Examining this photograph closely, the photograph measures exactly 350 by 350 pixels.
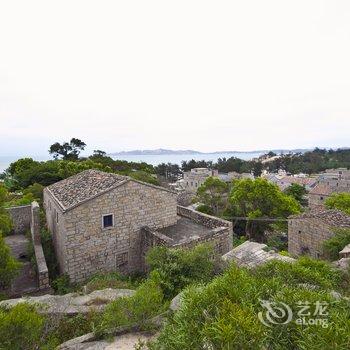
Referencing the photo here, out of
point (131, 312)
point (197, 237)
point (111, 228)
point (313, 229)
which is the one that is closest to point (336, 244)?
point (313, 229)

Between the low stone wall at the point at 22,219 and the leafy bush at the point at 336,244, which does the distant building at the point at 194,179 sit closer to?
the low stone wall at the point at 22,219

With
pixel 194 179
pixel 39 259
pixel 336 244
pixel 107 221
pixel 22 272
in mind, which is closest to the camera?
pixel 107 221

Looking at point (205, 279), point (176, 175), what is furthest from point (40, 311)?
point (176, 175)

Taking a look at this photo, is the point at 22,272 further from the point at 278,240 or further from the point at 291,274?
the point at 278,240

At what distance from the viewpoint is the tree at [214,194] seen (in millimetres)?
38312

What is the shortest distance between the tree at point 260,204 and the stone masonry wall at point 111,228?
16.8 metres

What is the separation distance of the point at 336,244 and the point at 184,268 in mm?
10694

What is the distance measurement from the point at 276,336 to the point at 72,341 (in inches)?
189

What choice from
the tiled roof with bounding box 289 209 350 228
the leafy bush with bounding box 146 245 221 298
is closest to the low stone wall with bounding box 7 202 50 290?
the leafy bush with bounding box 146 245 221 298

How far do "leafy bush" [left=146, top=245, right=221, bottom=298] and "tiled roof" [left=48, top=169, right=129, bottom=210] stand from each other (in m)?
5.17

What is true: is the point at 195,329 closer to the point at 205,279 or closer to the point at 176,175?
the point at 205,279

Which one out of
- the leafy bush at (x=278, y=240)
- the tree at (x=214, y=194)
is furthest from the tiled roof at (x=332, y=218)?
the tree at (x=214, y=194)

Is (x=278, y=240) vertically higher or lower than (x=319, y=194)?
lower

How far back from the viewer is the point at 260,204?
31.0 metres
